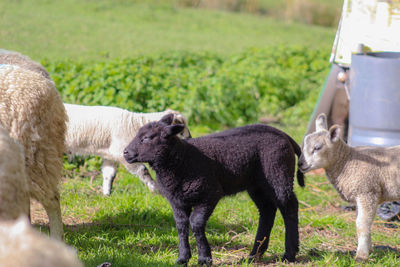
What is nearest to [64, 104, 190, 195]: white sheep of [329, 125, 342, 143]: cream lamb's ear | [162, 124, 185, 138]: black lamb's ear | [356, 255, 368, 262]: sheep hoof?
[329, 125, 342, 143]: cream lamb's ear

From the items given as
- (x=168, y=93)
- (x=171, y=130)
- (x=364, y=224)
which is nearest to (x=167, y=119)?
(x=171, y=130)

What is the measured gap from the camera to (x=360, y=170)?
457 centimetres

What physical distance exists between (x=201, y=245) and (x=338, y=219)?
209 centimetres

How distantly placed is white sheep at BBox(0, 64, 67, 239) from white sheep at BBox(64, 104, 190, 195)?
188 cm

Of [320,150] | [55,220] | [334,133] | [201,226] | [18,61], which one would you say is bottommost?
[55,220]

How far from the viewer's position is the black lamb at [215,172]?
4.00 metres

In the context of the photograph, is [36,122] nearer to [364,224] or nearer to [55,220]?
[55,220]

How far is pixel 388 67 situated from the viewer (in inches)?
204

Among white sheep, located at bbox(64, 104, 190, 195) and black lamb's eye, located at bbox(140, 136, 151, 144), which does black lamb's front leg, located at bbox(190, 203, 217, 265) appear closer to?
black lamb's eye, located at bbox(140, 136, 151, 144)

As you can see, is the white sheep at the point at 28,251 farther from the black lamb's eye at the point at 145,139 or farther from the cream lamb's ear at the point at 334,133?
the cream lamb's ear at the point at 334,133

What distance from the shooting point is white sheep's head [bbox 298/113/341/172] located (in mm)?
4629

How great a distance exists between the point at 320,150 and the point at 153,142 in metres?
1.57

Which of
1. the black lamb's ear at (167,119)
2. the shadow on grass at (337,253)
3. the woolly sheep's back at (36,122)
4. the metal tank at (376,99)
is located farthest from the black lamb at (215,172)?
the metal tank at (376,99)

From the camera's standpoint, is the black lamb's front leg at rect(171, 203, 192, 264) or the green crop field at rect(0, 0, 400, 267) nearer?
the black lamb's front leg at rect(171, 203, 192, 264)
